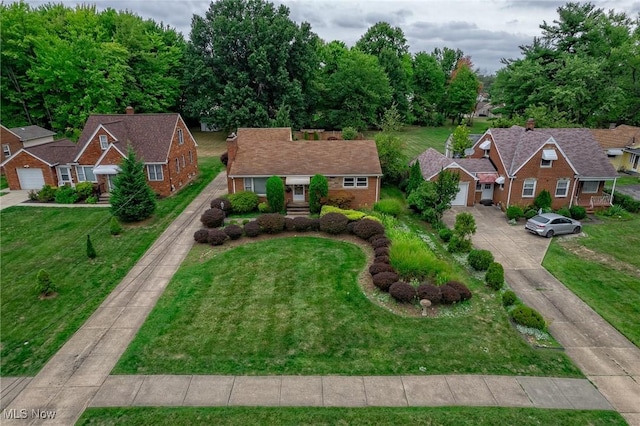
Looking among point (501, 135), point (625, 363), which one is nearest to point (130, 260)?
point (625, 363)

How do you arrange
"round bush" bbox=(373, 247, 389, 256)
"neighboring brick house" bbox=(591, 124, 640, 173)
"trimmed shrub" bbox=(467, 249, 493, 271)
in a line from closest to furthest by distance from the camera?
"trimmed shrub" bbox=(467, 249, 493, 271), "round bush" bbox=(373, 247, 389, 256), "neighboring brick house" bbox=(591, 124, 640, 173)

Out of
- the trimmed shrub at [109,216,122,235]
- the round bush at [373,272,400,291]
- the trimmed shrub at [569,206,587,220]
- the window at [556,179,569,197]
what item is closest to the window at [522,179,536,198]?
the window at [556,179,569,197]

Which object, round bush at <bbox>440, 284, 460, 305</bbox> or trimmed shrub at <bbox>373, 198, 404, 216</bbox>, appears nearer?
round bush at <bbox>440, 284, 460, 305</bbox>

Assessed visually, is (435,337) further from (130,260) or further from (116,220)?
(116,220)

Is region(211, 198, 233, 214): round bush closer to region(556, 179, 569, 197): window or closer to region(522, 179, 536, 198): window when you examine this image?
region(522, 179, 536, 198): window

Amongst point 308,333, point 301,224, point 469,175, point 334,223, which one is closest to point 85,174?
point 301,224
